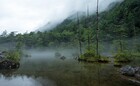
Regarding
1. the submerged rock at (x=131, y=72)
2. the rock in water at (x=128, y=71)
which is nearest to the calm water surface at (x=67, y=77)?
the rock in water at (x=128, y=71)

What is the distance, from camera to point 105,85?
22.4m

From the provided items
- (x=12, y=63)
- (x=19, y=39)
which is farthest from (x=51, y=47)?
(x=12, y=63)

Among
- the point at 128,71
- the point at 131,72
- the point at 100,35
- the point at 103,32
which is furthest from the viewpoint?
the point at 103,32

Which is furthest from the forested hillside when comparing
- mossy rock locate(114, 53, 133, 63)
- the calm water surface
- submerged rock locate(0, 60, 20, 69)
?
the calm water surface

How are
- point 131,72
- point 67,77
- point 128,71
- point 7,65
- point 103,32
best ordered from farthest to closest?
point 103,32 < point 7,65 < point 128,71 < point 67,77 < point 131,72

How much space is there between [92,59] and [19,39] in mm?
128014

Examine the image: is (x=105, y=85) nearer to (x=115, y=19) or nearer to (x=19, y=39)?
(x=115, y=19)

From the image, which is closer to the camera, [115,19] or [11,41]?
[115,19]

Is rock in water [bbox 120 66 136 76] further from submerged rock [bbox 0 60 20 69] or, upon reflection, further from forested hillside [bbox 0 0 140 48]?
forested hillside [bbox 0 0 140 48]

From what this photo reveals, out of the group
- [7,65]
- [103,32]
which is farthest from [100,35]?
[7,65]

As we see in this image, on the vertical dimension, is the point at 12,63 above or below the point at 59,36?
below

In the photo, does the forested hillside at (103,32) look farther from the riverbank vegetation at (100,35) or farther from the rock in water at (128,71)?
the rock in water at (128,71)

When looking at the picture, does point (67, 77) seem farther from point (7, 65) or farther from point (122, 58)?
point (122, 58)

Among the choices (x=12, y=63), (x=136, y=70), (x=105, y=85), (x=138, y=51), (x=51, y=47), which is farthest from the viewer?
(x=51, y=47)
